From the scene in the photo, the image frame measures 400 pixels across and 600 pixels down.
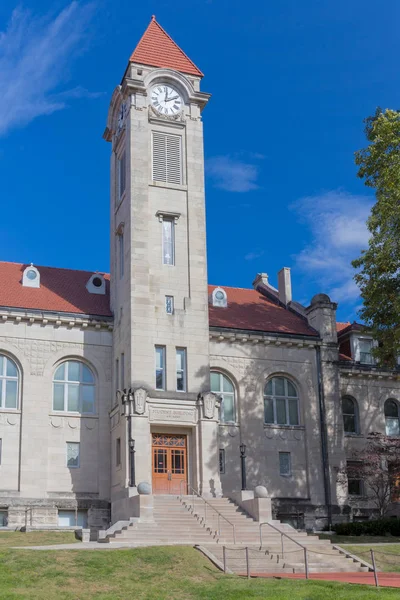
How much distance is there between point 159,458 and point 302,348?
11.0m

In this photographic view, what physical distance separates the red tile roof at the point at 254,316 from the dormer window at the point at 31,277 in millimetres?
9297

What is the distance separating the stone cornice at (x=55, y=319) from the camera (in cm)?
3984

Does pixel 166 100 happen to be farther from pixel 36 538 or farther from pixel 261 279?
pixel 36 538

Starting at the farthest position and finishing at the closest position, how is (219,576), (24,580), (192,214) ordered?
1. (192,214)
2. (219,576)
3. (24,580)

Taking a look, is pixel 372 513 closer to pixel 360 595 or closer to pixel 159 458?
pixel 159 458

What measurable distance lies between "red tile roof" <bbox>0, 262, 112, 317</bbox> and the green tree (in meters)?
13.2

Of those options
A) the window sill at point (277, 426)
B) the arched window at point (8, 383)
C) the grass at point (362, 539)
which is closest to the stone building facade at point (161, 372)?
the arched window at point (8, 383)

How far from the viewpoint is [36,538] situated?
103 feet

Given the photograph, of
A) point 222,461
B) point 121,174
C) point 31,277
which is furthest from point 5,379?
point 121,174

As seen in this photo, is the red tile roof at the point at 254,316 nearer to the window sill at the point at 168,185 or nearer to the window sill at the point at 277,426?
the window sill at the point at 277,426

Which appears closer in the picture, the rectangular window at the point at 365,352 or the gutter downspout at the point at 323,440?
the gutter downspout at the point at 323,440

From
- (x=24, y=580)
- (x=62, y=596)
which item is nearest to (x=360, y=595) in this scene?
(x=62, y=596)

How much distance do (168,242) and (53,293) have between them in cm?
657

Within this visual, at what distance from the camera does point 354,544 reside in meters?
32.1
